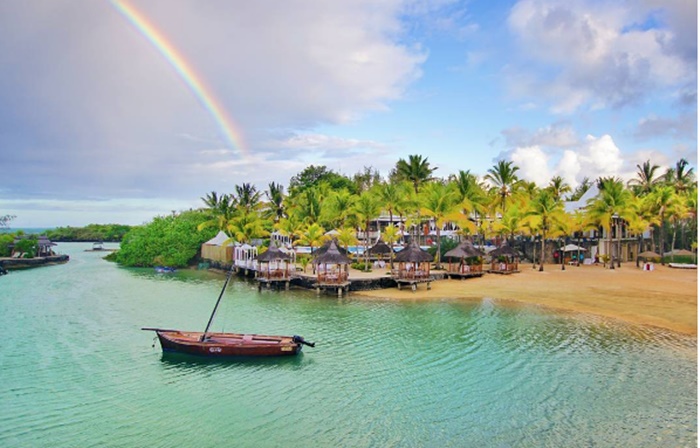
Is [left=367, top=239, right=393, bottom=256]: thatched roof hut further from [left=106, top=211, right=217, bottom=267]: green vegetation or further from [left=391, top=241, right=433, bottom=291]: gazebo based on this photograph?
[left=106, top=211, right=217, bottom=267]: green vegetation

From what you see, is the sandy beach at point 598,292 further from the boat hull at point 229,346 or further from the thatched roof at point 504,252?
the boat hull at point 229,346

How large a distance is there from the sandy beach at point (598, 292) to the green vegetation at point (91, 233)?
11284 cm

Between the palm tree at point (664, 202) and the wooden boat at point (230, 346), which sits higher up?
the palm tree at point (664, 202)

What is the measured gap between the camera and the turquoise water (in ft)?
41.4

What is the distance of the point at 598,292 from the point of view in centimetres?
3209

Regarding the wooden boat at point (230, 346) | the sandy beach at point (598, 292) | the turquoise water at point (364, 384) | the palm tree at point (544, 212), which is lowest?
the turquoise water at point (364, 384)

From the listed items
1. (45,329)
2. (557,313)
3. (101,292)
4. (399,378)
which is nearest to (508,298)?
(557,313)

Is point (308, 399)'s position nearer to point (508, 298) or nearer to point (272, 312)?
point (272, 312)

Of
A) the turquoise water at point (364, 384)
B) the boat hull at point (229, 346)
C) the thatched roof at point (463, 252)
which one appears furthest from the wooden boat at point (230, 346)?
the thatched roof at point (463, 252)

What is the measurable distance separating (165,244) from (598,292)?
151ft

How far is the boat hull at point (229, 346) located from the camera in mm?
18625

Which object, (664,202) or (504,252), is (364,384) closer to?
(504,252)

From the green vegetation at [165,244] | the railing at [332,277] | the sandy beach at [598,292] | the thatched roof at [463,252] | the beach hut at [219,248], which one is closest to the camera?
the sandy beach at [598,292]

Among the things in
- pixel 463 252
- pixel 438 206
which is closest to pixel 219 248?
pixel 438 206
